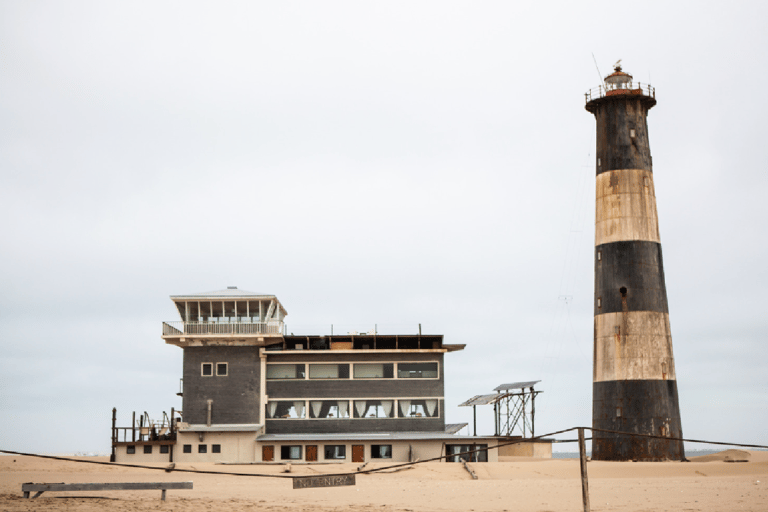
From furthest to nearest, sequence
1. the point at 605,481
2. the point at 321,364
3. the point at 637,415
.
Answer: the point at 321,364 < the point at 637,415 < the point at 605,481

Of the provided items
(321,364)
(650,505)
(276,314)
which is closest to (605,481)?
(650,505)

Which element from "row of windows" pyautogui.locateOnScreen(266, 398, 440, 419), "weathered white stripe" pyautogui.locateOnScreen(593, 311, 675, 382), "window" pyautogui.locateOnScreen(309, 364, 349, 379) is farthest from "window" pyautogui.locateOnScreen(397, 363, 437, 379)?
"weathered white stripe" pyautogui.locateOnScreen(593, 311, 675, 382)

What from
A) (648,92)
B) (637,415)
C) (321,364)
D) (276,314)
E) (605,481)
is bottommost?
(605,481)

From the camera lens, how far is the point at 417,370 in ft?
159

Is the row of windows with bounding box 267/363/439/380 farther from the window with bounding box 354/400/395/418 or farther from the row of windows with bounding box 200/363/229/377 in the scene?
the row of windows with bounding box 200/363/229/377

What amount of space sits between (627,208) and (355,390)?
18.9 metres

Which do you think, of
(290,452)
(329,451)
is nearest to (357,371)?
(329,451)

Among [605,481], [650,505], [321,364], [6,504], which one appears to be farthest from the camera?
[321,364]

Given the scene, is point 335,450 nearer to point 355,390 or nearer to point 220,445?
point 355,390

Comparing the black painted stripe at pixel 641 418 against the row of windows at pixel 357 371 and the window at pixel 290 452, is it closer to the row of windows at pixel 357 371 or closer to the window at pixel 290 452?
the row of windows at pixel 357 371

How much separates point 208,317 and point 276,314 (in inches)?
163

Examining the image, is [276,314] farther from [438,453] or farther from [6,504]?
[6,504]

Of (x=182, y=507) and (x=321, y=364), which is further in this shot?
(x=321, y=364)

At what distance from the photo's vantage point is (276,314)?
50.3 meters
